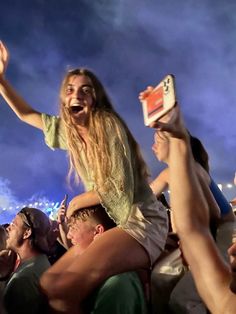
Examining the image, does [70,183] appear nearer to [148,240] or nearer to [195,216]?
[148,240]

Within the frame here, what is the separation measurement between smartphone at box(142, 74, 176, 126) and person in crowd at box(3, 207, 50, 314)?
1.17 meters

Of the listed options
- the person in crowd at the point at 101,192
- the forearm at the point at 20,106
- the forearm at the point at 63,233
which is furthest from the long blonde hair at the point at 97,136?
the forearm at the point at 63,233

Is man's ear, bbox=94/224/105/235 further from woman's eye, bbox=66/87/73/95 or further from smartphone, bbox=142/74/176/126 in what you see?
smartphone, bbox=142/74/176/126

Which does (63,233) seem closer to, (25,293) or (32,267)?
(32,267)

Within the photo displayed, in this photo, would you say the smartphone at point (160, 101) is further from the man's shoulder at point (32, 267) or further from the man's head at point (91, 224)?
the man's shoulder at point (32, 267)

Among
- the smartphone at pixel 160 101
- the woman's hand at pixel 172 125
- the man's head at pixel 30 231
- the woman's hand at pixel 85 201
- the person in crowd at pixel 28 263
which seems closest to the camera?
the smartphone at pixel 160 101

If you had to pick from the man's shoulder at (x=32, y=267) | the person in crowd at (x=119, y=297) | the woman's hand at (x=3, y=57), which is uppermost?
the woman's hand at (x=3, y=57)

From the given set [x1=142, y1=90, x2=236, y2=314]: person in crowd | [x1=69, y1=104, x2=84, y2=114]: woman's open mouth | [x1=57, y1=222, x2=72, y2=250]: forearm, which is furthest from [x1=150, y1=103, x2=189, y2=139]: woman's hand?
[x1=57, y1=222, x2=72, y2=250]: forearm

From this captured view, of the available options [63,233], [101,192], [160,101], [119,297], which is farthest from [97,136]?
[63,233]

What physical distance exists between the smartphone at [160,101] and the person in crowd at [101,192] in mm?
832

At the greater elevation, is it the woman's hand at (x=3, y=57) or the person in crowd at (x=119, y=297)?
the woman's hand at (x=3, y=57)

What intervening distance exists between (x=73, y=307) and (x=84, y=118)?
98 cm

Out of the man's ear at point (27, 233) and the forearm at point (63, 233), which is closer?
the man's ear at point (27, 233)

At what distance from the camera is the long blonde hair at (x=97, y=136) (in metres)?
2.13
